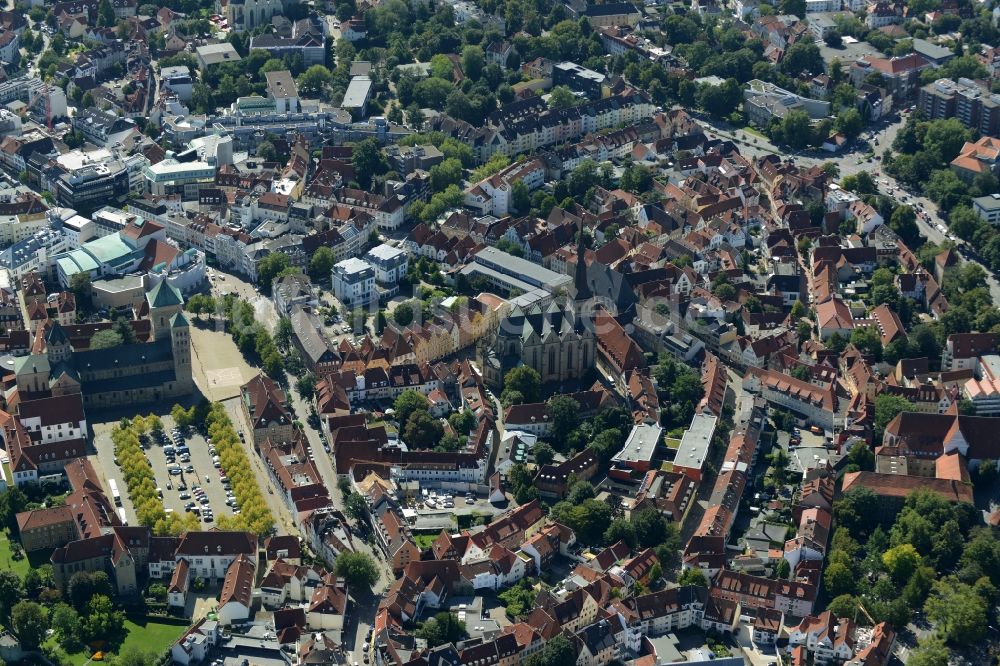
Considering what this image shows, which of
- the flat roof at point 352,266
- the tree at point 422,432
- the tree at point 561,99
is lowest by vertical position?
the tree at point 561,99

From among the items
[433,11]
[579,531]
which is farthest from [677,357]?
A: [433,11]

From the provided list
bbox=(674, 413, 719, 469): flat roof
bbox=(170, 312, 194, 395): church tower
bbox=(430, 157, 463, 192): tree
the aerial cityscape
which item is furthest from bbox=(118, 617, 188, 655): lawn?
bbox=(430, 157, 463, 192): tree

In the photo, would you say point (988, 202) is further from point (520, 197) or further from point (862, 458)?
point (862, 458)

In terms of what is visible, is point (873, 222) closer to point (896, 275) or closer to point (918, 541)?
point (896, 275)

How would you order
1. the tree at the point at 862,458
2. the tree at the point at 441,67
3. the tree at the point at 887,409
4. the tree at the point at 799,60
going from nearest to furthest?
the tree at the point at 862,458, the tree at the point at 887,409, the tree at the point at 441,67, the tree at the point at 799,60

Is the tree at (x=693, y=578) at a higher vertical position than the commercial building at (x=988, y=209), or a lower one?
higher

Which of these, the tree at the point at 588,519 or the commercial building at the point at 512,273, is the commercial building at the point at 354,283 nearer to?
the commercial building at the point at 512,273

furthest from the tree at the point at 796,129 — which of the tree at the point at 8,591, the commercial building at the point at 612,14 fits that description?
the tree at the point at 8,591

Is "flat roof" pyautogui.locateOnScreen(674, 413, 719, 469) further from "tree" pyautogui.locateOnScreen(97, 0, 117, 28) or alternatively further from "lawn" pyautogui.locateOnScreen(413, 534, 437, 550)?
"tree" pyautogui.locateOnScreen(97, 0, 117, 28)
